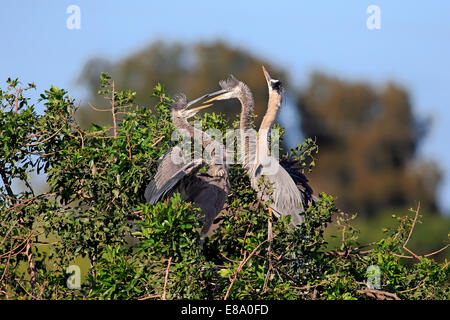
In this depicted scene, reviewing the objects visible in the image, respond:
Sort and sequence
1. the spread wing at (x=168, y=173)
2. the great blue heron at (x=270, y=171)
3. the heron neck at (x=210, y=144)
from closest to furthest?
the spread wing at (x=168, y=173) → the heron neck at (x=210, y=144) → the great blue heron at (x=270, y=171)

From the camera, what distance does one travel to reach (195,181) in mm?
6500

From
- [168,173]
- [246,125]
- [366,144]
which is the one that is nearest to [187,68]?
[366,144]

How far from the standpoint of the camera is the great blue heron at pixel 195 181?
5.89 m

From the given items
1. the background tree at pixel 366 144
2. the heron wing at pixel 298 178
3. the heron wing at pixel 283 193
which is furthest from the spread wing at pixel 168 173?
the background tree at pixel 366 144

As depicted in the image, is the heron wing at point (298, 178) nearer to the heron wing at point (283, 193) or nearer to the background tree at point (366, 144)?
the heron wing at point (283, 193)

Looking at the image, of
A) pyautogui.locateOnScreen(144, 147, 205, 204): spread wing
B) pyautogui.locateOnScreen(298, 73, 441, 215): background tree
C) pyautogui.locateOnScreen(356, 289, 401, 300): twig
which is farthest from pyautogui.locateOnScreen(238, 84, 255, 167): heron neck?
pyautogui.locateOnScreen(298, 73, 441, 215): background tree

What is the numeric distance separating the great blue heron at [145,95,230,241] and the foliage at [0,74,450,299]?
97 millimetres

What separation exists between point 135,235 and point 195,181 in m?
1.23

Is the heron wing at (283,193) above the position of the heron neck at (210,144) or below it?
below

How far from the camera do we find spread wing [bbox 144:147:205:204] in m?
5.85

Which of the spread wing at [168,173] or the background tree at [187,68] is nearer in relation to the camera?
the spread wing at [168,173]

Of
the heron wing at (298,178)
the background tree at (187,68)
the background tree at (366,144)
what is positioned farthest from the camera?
the background tree at (187,68)

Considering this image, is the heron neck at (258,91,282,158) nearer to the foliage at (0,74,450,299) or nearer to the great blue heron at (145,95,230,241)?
the great blue heron at (145,95,230,241)
